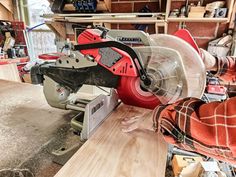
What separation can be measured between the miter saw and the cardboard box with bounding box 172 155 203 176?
32 cm

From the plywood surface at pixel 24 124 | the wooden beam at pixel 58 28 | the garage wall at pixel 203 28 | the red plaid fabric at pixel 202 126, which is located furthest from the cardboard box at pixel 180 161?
the wooden beam at pixel 58 28

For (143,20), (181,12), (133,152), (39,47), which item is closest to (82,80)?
(133,152)

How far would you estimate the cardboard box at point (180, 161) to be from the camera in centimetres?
84

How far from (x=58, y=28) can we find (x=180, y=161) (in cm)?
259

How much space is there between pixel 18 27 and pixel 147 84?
3.05 meters

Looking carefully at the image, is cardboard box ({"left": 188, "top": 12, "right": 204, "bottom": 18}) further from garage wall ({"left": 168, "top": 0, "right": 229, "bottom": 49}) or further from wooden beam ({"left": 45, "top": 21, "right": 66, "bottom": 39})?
wooden beam ({"left": 45, "top": 21, "right": 66, "bottom": 39})

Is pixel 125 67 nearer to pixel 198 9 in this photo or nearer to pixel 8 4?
pixel 198 9

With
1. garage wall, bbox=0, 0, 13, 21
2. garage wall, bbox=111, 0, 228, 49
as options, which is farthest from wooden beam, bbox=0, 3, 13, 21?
garage wall, bbox=111, 0, 228, 49

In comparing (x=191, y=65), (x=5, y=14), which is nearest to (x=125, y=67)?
Result: (x=191, y=65)

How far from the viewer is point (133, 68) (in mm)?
650

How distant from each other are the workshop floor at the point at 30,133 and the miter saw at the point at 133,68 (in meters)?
0.14

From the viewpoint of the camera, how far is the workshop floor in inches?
24.4

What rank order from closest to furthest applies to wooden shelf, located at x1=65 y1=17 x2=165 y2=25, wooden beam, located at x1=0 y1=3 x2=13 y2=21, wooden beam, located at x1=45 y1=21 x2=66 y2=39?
1. wooden shelf, located at x1=65 y1=17 x2=165 y2=25
2. wooden beam, located at x1=45 y1=21 x2=66 y2=39
3. wooden beam, located at x1=0 y1=3 x2=13 y2=21

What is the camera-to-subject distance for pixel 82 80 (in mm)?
787
